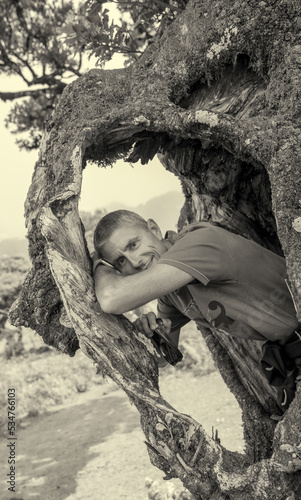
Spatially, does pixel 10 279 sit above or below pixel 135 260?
below

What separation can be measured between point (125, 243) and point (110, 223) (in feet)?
0.43

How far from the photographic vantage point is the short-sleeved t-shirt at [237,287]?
2742mm

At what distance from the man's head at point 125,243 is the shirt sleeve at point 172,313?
2.08 ft

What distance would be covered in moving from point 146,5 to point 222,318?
299cm

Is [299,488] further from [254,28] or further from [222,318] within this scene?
[254,28]

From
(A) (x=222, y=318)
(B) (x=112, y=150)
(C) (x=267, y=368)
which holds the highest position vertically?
(B) (x=112, y=150)

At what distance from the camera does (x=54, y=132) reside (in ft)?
10.8

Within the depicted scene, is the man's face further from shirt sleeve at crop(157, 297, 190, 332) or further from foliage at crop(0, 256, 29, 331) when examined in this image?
foliage at crop(0, 256, 29, 331)

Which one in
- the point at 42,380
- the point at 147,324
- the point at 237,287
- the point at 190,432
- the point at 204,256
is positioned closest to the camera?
the point at 204,256

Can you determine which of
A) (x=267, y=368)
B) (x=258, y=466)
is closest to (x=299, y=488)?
(x=258, y=466)

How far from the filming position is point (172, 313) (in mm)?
3621

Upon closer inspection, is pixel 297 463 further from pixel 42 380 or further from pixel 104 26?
pixel 42 380

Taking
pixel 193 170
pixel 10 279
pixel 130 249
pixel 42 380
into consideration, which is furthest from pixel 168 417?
pixel 10 279

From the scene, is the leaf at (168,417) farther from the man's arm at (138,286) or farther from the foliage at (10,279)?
the foliage at (10,279)
